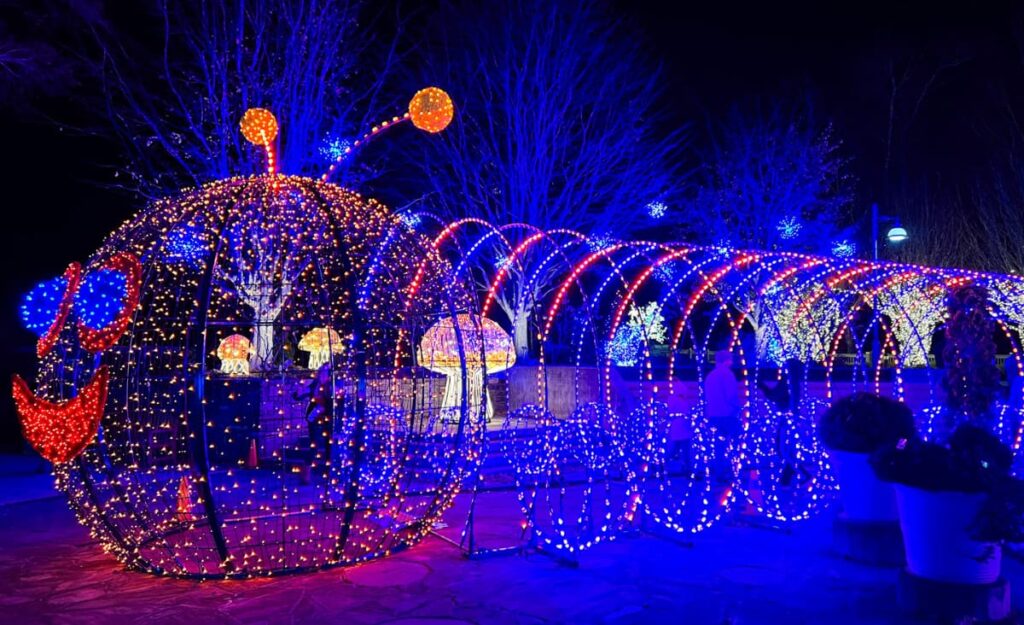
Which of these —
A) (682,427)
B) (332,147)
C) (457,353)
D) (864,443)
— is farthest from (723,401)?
(332,147)

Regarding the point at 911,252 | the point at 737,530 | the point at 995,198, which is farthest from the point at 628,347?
the point at 737,530

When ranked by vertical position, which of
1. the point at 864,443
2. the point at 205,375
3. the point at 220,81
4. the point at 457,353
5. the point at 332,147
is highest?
the point at 220,81

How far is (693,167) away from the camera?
88.5 feet

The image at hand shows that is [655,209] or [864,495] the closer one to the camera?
[864,495]

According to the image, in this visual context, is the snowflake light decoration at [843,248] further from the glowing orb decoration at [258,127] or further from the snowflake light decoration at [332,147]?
the glowing orb decoration at [258,127]

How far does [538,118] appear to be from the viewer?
21516mm

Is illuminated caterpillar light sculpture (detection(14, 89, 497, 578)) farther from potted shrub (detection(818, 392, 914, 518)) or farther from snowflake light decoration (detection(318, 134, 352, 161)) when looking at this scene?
snowflake light decoration (detection(318, 134, 352, 161))

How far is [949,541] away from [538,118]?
17698mm

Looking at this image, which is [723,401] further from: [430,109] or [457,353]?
[430,109]

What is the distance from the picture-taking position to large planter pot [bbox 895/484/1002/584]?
17.0ft

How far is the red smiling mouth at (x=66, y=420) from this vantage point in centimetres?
596

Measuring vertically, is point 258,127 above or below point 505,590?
above

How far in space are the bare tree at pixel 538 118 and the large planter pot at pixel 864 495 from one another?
1416 cm

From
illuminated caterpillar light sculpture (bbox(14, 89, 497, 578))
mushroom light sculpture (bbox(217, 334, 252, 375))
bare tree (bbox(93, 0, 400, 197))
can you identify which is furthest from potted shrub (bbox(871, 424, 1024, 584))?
bare tree (bbox(93, 0, 400, 197))
